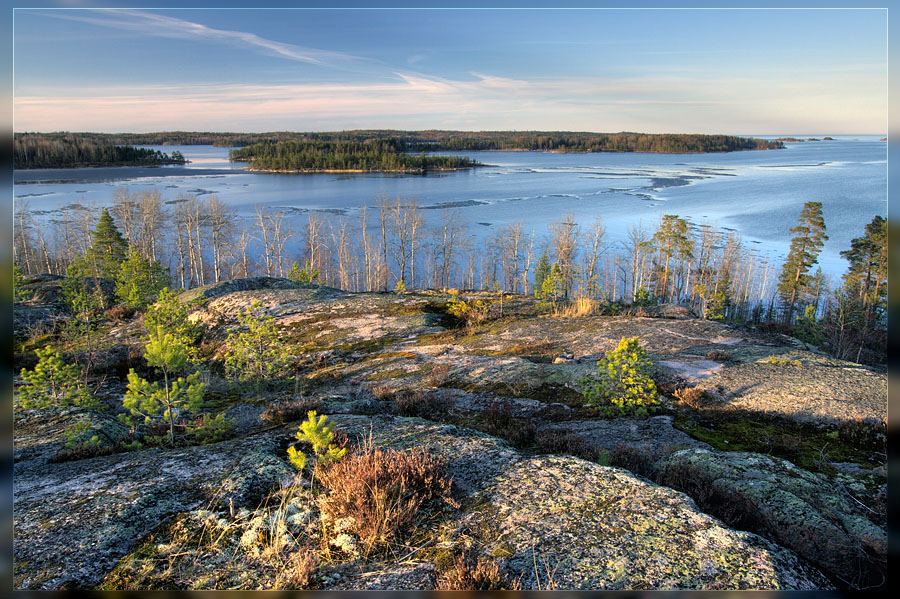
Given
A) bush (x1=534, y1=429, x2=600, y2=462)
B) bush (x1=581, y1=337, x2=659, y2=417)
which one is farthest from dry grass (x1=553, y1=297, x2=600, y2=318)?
bush (x1=534, y1=429, x2=600, y2=462)

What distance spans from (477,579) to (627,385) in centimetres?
662

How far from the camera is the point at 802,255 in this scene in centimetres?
4475

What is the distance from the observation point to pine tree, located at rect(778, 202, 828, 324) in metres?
43.4

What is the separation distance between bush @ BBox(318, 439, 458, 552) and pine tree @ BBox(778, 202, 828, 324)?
5140cm

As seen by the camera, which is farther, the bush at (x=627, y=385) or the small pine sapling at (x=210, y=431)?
the bush at (x=627, y=385)

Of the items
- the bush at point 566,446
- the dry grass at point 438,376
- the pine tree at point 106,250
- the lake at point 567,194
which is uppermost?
the lake at point 567,194

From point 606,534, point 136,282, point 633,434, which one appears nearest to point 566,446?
point 633,434

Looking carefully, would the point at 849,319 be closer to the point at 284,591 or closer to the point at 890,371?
the point at 890,371

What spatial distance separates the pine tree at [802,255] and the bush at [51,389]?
173 ft

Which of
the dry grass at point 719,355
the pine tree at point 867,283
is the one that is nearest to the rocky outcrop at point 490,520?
the dry grass at point 719,355

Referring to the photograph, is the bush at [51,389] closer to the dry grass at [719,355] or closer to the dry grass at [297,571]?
the dry grass at [297,571]

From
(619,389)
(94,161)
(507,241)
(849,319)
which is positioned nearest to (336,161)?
(94,161)

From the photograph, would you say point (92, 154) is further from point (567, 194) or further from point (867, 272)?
point (867, 272)

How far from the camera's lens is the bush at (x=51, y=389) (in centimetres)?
839
